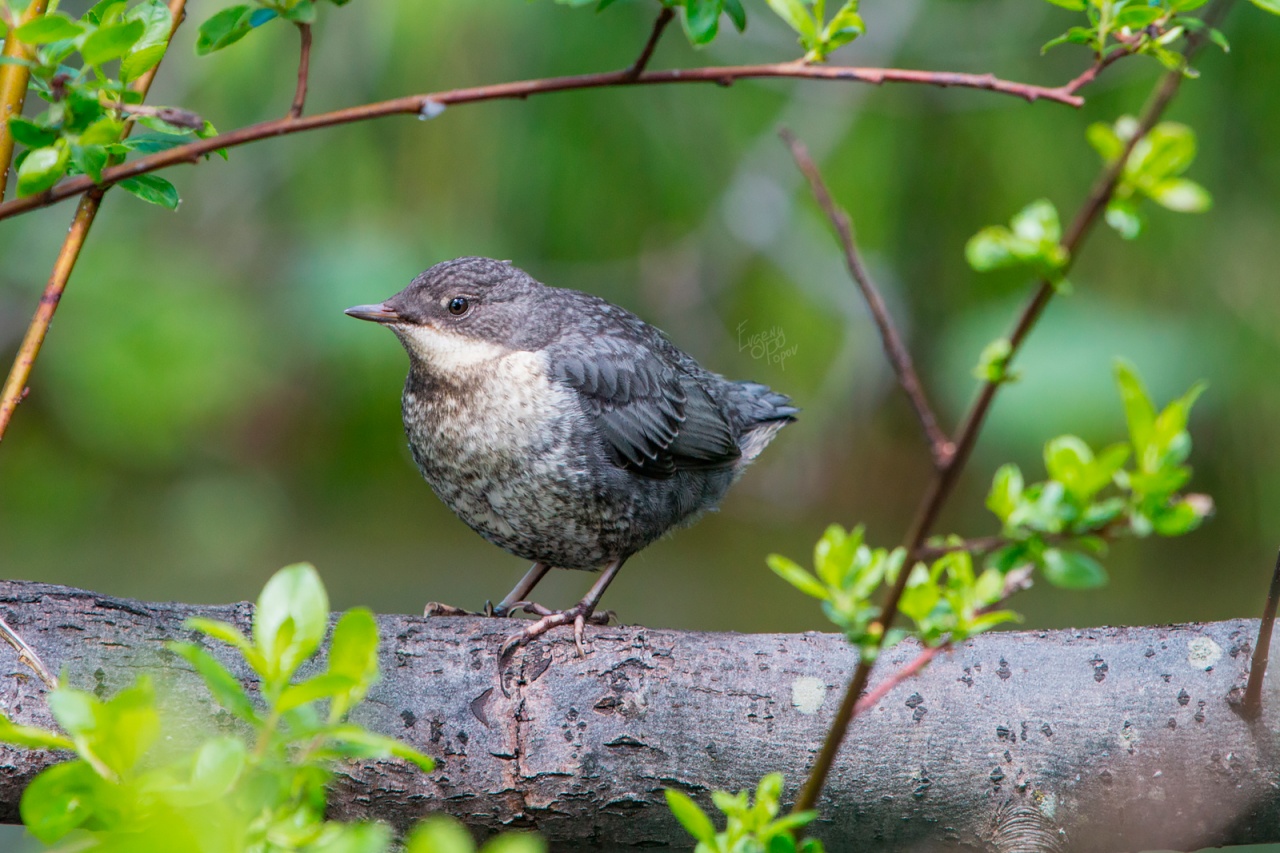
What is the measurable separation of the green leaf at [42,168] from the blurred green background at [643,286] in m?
4.07

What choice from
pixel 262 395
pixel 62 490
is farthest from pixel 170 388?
pixel 62 490

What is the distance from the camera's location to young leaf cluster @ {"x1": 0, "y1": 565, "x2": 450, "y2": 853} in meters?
0.78

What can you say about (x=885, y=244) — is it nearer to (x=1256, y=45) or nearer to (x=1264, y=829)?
(x=1256, y=45)

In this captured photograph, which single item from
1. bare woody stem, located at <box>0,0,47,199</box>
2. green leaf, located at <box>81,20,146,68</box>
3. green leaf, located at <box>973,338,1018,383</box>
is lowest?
green leaf, located at <box>973,338,1018,383</box>

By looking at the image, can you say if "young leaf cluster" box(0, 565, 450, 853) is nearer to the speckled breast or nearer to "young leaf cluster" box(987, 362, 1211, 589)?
"young leaf cluster" box(987, 362, 1211, 589)

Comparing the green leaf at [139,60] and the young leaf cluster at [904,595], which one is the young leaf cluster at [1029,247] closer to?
the young leaf cluster at [904,595]

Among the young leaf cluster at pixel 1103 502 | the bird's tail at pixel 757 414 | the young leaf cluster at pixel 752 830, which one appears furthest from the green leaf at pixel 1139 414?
the bird's tail at pixel 757 414

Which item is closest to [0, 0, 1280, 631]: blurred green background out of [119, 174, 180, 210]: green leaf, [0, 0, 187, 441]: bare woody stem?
[0, 0, 187, 441]: bare woody stem

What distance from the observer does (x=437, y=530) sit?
21.3 ft

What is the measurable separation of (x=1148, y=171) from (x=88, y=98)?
3.18ft

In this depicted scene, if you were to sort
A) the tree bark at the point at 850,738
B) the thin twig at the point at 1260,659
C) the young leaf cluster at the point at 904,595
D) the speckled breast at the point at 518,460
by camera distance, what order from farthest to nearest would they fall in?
the speckled breast at the point at 518,460 < the tree bark at the point at 850,738 < the thin twig at the point at 1260,659 < the young leaf cluster at the point at 904,595

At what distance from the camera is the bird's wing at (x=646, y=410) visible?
9.05 feet

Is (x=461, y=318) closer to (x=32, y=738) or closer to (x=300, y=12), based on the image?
(x=300, y=12)

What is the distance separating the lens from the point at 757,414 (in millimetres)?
3279
